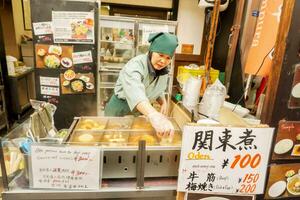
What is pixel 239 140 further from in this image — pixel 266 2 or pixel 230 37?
pixel 230 37

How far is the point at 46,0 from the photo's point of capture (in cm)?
257

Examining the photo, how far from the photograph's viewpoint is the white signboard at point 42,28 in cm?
263

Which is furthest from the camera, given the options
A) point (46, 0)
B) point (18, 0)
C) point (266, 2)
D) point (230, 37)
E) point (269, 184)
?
point (18, 0)

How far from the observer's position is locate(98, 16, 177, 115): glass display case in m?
3.04

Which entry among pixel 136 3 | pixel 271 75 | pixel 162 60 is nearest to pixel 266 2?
pixel 271 75

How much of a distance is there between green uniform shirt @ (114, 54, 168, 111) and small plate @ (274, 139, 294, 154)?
2.91ft

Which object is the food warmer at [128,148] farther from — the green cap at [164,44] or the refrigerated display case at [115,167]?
the green cap at [164,44]

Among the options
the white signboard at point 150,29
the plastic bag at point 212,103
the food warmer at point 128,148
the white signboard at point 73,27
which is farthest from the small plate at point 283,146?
the white signboard at point 73,27

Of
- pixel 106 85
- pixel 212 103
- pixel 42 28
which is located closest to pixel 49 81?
pixel 42 28

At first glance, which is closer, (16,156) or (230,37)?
(16,156)

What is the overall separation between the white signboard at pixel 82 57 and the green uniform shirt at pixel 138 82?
127cm

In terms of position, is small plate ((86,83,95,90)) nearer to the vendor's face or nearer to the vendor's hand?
the vendor's hand

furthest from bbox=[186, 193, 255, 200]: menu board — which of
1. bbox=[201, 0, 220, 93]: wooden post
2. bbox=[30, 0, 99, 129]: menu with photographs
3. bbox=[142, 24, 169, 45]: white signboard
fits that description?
bbox=[142, 24, 169, 45]: white signboard

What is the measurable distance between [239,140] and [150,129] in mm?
472
